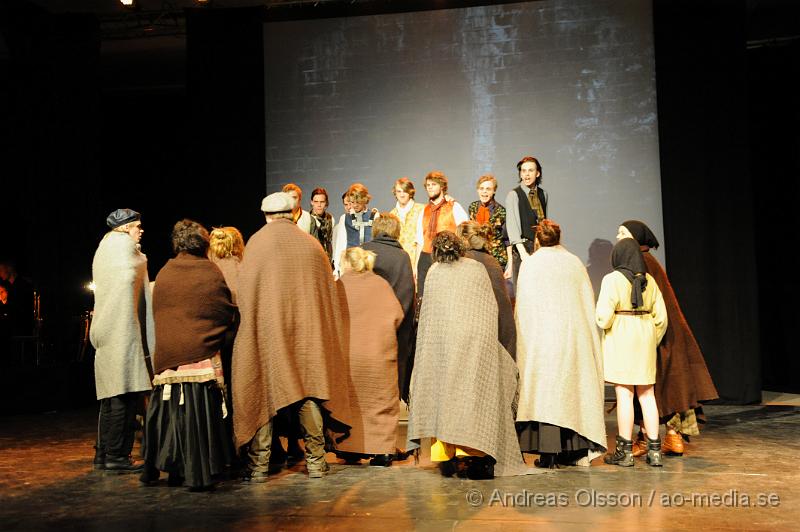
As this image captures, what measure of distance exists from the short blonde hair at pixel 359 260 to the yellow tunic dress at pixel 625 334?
141 centimetres

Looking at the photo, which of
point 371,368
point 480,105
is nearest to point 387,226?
point 371,368

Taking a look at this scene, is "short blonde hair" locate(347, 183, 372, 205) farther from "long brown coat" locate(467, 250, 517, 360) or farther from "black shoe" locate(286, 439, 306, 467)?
"black shoe" locate(286, 439, 306, 467)

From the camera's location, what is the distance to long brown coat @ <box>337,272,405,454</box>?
510 centimetres

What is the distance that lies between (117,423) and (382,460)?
166 centimetres

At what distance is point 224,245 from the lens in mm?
5102

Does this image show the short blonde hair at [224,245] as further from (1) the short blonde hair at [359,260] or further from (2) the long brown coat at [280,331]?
(1) the short blonde hair at [359,260]

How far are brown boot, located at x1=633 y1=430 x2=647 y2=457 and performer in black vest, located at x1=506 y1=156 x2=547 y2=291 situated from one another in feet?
6.59

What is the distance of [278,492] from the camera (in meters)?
4.47

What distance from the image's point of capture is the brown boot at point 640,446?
5.32 meters

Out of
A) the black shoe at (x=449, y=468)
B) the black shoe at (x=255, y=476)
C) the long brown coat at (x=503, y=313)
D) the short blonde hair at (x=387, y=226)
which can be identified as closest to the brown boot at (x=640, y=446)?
the long brown coat at (x=503, y=313)

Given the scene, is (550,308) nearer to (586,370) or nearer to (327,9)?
(586,370)

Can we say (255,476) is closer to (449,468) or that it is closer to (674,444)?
(449,468)

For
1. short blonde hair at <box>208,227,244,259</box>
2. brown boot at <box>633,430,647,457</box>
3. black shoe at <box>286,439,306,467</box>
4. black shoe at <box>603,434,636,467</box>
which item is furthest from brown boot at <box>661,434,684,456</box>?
short blonde hair at <box>208,227,244,259</box>

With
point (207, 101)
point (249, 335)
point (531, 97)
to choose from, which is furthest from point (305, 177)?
point (249, 335)
